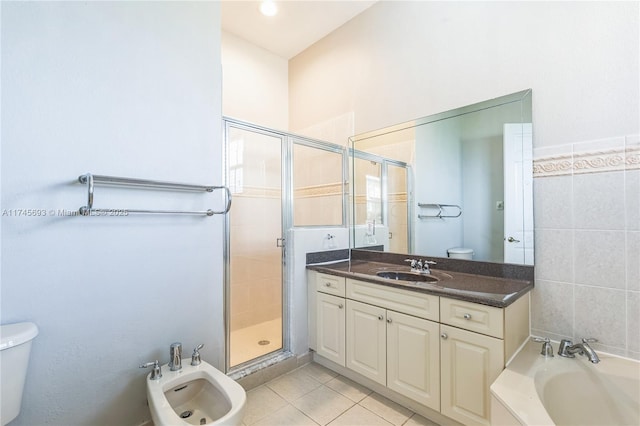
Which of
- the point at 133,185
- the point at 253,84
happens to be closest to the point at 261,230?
the point at 133,185

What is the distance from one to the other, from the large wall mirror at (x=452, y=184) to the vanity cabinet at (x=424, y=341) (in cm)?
46

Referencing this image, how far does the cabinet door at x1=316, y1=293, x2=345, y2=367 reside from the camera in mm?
2045

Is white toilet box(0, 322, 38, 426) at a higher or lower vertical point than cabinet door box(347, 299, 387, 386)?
higher

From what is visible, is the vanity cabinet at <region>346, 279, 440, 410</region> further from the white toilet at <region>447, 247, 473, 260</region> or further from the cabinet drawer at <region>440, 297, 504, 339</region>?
the white toilet at <region>447, 247, 473, 260</region>

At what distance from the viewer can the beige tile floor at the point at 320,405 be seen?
164cm

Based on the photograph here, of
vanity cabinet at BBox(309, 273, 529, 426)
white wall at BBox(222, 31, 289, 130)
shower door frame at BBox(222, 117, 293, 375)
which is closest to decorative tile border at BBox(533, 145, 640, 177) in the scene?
vanity cabinet at BBox(309, 273, 529, 426)

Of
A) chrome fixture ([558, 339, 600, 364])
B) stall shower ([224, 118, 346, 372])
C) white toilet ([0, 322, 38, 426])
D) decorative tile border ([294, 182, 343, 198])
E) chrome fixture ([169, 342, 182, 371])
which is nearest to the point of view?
white toilet ([0, 322, 38, 426])

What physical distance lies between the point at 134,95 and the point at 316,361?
2.14 metres

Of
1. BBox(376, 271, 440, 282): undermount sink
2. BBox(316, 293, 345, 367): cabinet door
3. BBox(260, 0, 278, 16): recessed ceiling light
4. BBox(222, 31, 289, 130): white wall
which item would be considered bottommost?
BBox(316, 293, 345, 367): cabinet door

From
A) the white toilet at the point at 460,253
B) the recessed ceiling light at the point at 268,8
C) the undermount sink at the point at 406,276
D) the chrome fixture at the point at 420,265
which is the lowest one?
the undermount sink at the point at 406,276

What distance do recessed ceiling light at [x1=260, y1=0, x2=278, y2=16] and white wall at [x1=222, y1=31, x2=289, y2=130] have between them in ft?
1.52

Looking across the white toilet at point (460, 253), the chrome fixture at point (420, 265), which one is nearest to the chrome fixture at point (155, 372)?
the chrome fixture at point (420, 265)

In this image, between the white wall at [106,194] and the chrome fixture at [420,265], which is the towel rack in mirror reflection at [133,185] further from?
the chrome fixture at [420,265]

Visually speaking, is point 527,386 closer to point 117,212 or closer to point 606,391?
point 606,391
